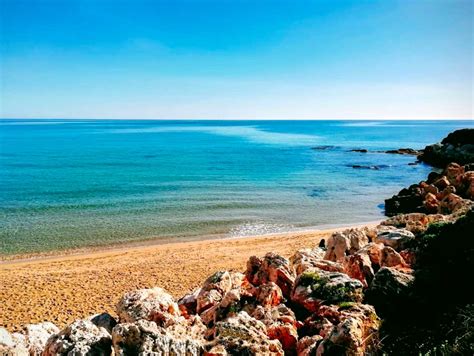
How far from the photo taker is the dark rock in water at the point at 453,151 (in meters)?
59.8

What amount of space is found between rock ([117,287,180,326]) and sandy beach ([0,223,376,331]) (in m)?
6.84

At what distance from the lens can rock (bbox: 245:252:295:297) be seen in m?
11.3

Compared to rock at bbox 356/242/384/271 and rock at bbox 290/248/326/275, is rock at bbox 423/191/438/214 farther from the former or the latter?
rock at bbox 290/248/326/275

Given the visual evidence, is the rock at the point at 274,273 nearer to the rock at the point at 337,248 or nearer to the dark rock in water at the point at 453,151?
the rock at the point at 337,248

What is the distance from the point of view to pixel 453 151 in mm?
63500

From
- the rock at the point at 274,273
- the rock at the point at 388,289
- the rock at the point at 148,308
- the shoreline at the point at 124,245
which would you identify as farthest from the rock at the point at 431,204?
the rock at the point at 148,308

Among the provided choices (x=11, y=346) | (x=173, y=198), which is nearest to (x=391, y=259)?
(x=11, y=346)

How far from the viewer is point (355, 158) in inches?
2923

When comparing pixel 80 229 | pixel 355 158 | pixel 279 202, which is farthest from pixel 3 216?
pixel 355 158

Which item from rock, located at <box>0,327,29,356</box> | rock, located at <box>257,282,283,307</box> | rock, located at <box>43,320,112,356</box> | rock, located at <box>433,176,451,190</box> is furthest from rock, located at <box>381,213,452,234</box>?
rock, located at <box>0,327,29,356</box>

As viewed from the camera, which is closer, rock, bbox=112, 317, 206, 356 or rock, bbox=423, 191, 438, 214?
rock, bbox=112, 317, 206, 356

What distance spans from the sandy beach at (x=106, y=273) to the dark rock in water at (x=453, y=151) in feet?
152

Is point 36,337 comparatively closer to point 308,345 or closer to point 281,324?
point 281,324

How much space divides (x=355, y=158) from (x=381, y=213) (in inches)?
1689
